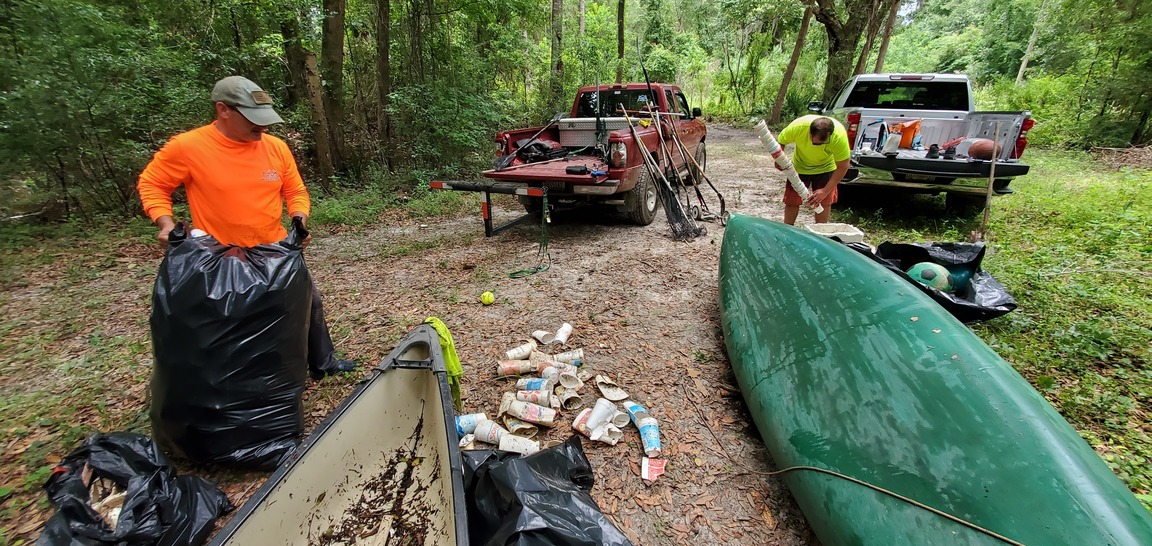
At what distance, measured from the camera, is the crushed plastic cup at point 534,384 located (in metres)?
2.62

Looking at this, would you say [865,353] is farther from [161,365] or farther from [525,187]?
[525,187]

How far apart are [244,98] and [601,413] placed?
7.78 ft

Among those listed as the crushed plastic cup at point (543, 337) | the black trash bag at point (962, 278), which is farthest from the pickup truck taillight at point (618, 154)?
the black trash bag at point (962, 278)

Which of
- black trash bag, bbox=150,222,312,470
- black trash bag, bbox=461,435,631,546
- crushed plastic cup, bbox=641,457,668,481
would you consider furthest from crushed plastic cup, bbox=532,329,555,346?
black trash bag, bbox=150,222,312,470

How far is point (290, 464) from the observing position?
5.03 feet

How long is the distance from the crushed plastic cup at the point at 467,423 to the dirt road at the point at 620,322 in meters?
0.21

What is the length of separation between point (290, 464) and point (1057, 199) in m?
8.61

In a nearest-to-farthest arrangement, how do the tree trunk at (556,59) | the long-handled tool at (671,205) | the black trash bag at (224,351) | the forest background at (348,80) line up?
the black trash bag at (224,351) < the forest background at (348,80) < the long-handled tool at (671,205) < the tree trunk at (556,59)

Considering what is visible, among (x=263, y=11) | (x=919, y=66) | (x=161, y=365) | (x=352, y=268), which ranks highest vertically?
(x=919, y=66)

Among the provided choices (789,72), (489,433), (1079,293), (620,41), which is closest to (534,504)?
(489,433)

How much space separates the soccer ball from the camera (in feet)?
9.59

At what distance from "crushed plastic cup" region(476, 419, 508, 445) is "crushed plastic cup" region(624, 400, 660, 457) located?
0.71 metres

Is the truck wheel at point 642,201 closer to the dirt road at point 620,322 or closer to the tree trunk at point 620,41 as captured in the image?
the dirt road at point 620,322

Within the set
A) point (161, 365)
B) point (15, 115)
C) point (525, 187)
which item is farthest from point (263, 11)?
point (161, 365)
